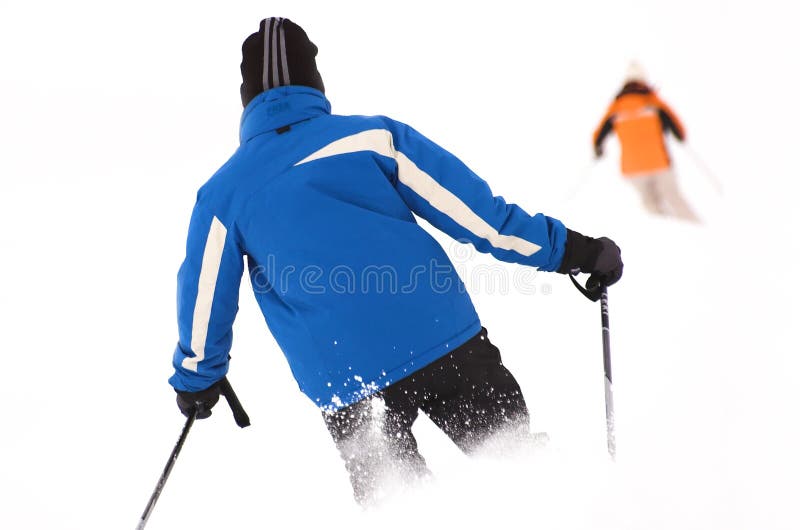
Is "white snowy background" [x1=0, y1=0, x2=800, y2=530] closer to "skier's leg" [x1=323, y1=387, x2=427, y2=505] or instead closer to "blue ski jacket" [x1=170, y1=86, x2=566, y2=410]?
"skier's leg" [x1=323, y1=387, x2=427, y2=505]

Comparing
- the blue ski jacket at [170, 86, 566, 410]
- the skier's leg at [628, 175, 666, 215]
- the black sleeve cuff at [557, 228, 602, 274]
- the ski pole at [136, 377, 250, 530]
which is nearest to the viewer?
the blue ski jacket at [170, 86, 566, 410]

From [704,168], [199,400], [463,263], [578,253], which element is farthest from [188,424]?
[704,168]

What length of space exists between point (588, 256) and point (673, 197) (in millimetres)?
1243

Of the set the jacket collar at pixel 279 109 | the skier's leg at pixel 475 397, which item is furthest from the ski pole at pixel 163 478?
the jacket collar at pixel 279 109

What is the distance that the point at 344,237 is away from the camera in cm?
153

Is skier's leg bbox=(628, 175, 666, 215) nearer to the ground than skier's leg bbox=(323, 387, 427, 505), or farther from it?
farther from it

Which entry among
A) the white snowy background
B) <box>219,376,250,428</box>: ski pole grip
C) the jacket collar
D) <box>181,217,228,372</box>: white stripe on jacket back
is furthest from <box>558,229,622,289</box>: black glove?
<box>219,376,250,428</box>: ski pole grip

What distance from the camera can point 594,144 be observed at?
313 cm

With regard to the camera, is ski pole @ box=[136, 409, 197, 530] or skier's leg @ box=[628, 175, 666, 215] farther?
skier's leg @ box=[628, 175, 666, 215]

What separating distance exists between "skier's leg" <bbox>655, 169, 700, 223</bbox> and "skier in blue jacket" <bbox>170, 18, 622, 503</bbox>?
1228 millimetres

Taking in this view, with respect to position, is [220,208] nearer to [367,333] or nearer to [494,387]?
[367,333]

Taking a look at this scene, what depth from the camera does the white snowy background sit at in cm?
216

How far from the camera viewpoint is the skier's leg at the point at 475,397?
5.31 feet

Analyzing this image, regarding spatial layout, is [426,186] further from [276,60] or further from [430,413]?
[430,413]
